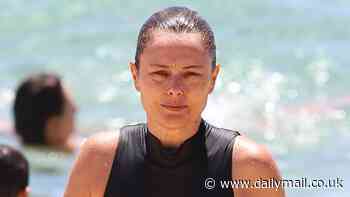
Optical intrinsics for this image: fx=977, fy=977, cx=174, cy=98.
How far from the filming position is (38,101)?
6977 millimetres

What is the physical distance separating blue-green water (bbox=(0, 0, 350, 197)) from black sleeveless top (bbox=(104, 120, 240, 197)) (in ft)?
13.0

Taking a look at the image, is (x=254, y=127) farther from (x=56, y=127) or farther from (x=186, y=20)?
(x=186, y=20)

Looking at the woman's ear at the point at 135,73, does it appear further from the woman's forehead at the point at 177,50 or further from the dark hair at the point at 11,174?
the dark hair at the point at 11,174

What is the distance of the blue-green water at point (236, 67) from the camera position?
8.03m

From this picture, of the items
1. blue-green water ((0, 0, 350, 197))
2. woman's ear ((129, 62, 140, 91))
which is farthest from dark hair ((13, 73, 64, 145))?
woman's ear ((129, 62, 140, 91))

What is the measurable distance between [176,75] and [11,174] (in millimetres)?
1581

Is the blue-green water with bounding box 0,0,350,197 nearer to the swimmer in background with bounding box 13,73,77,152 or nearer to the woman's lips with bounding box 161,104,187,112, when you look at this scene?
the swimmer in background with bounding box 13,73,77,152

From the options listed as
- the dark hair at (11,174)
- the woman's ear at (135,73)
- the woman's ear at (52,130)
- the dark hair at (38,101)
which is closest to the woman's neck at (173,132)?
the woman's ear at (135,73)

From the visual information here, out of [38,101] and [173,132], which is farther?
[38,101]

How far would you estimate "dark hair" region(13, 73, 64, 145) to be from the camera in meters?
6.88

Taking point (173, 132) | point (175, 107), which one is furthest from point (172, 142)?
point (175, 107)

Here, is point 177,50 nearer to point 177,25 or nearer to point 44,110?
point 177,25

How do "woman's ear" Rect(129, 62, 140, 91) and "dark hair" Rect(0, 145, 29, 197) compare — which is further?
"dark hair" Rect(0, 145, 29, 197)

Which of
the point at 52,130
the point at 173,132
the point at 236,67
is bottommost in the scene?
the point at 52,130
